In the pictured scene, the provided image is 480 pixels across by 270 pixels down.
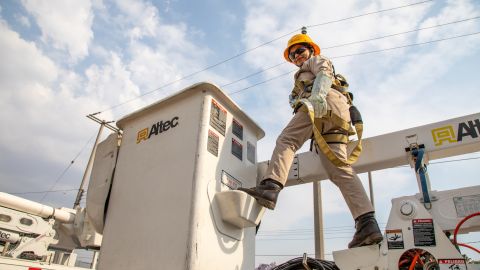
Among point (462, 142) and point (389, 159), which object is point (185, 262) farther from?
point (462, 142)

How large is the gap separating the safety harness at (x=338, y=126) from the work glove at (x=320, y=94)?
0.16 feet

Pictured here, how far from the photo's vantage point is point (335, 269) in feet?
7.33

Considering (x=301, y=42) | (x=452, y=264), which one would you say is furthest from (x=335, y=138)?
(x=452, y=264)

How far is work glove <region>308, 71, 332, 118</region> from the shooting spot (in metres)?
2.41

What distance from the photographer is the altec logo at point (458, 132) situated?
2.34 meters

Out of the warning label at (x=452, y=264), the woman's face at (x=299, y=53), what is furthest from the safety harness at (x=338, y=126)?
the warning label at (x=452, y=264)

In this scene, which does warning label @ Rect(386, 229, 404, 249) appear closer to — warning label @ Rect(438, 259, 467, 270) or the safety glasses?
warning label @ Rect(438, 259, 467, 270)

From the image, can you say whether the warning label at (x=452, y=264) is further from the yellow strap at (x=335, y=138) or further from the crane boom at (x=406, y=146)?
the yellow strap at (x=335, y=138)

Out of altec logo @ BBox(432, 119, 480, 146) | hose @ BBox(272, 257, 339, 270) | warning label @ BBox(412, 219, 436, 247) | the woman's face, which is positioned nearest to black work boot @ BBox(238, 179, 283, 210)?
hose @ BBox(272, 257, 339, 270)

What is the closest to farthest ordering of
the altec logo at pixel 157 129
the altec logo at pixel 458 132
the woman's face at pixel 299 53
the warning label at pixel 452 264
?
the warning label at pixel 452 264, the altec logo at pixel 458 132, the altec logo at pixel 157 129, the woman's face at pixel 299 53

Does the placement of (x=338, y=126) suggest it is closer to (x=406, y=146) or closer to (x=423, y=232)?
(x=406, y=146)

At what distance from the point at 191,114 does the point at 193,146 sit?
0.32m

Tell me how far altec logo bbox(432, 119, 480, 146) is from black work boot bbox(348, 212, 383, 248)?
773 mm

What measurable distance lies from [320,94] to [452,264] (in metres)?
1.29
